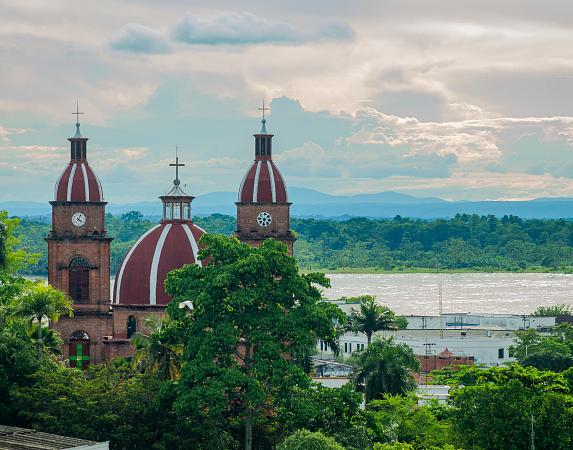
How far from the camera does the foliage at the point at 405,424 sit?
49.5 metres

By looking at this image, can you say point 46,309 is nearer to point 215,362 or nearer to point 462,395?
point 215,362

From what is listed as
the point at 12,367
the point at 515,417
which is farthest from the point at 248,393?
the point at 12,367

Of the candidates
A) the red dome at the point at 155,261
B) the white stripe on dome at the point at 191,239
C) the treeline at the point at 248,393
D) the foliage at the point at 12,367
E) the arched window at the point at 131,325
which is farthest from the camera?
the arched window at the point at 131,325

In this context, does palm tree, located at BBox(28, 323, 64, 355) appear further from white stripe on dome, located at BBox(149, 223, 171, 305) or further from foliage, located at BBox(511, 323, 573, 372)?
foliage, located at BBox(511, 323, 573, 372)

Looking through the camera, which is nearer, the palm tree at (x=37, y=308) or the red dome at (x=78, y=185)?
the palm tree at (x=37, y=308)

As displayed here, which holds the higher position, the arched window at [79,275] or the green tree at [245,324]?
the arched window at [79,275]

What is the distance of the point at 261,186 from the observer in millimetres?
67500

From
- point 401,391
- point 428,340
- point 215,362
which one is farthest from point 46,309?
point 428,340

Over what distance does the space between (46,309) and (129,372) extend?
17.8 ft

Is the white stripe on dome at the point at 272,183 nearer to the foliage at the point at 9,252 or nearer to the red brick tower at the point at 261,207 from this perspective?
the red brick tower at the point at 261,207

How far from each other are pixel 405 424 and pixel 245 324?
21.9 feet

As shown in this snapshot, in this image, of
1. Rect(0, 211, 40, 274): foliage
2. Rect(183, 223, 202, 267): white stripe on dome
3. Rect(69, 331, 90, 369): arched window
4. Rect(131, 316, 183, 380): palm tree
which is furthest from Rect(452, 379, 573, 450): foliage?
Rect(0, 211, 40, 274): foliage

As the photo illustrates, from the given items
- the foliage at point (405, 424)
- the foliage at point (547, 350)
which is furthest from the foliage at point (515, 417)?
the foliage at point (547, 350)

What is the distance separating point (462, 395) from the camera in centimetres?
4916
